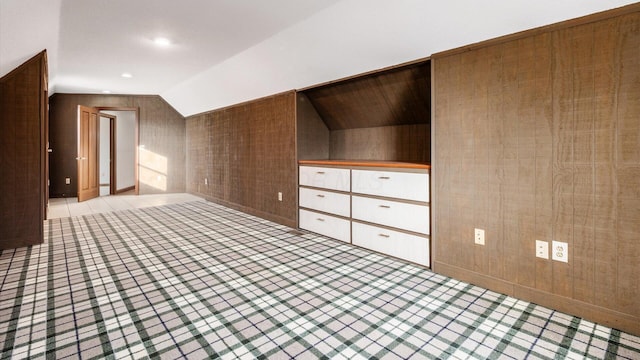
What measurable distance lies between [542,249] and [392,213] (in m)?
1.14

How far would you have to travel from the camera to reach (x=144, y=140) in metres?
7.05

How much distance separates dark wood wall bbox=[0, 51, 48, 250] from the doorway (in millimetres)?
2966

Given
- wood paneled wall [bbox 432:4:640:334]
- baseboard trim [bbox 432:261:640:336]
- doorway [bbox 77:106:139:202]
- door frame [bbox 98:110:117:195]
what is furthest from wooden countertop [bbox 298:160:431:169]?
door frame [bbox 98:110:117:195]

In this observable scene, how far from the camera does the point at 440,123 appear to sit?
244 centimetres

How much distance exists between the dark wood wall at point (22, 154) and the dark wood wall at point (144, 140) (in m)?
3.80

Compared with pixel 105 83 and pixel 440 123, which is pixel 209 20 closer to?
pixel 440 123

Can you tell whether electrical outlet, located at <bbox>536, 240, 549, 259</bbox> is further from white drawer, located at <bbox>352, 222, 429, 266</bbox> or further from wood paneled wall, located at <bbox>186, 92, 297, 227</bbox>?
wood paneled wall, located at <bbox>186, 92, 297, 227</bbox>

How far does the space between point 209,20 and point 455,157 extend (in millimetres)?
2383

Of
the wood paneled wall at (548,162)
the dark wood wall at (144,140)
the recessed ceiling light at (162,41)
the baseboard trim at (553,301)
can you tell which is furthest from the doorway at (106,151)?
the baseboard trim at (553,301)

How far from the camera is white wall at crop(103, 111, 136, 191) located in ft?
26.9

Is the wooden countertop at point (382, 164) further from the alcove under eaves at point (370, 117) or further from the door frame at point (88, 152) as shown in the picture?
the door frame at point (88, 152)

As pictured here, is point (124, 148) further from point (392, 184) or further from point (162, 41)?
point (392, 184)

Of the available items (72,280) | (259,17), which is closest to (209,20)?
(259,17)

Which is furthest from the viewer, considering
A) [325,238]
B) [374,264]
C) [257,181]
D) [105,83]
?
[105,83]
